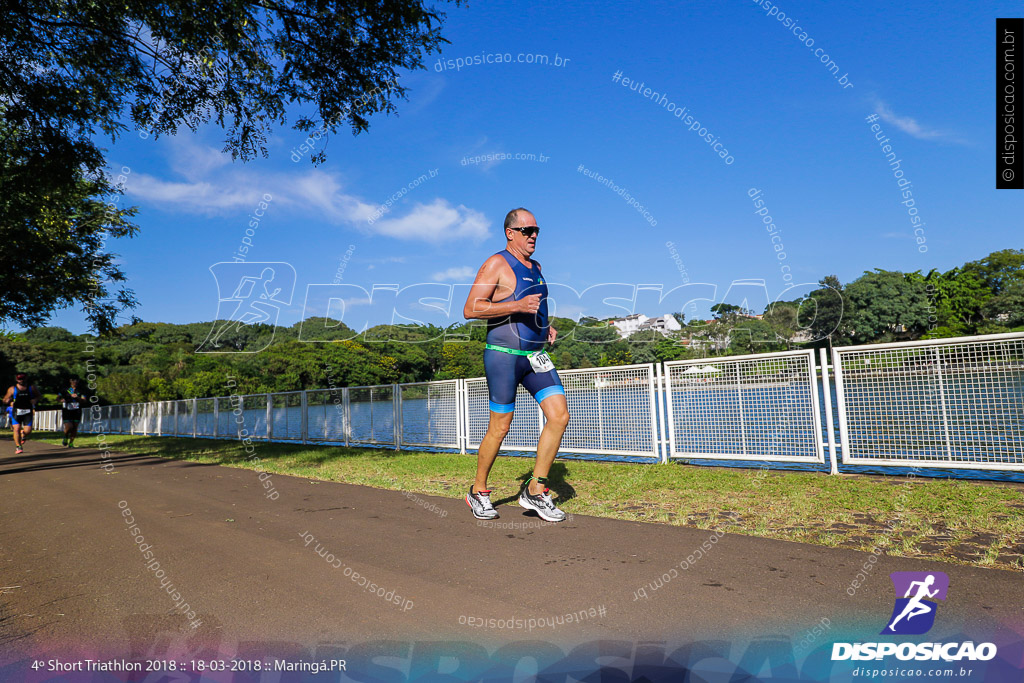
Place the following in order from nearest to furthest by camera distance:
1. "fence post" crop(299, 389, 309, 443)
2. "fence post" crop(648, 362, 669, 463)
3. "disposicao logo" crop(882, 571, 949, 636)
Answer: "disposicao logo" crop(882, 571, 949, 636)
"fence post" crop(648, 362, 669, 463)
"fence post" crop(299, 389, 309, 443)

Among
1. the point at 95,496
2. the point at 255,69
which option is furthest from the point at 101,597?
the point at 255,69

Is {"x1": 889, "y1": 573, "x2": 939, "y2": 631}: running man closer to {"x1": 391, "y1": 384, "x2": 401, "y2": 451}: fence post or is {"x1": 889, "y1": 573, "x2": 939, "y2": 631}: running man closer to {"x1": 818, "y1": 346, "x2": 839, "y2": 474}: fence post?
{"x1": 818, "y1": 346, "x2": 839, "y2": 474}: fence post

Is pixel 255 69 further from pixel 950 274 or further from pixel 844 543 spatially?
pixel 950 274

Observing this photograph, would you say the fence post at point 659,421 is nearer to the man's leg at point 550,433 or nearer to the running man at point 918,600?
the man's leg at point 550,433

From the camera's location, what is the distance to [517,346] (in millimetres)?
4457

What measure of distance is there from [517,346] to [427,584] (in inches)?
78.9

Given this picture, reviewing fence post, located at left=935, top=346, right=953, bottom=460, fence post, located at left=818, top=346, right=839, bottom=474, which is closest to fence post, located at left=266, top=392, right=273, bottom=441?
fence post, located at left=818, top=346, right=839, bottom=474

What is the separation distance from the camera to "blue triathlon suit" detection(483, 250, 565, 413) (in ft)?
14.6

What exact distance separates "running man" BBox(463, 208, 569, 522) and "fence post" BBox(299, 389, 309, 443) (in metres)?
10.7

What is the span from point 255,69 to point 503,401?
9109 millimetres

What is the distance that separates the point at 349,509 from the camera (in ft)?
17.6

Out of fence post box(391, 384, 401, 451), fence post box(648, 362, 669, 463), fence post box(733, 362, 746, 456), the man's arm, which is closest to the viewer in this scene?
the man's arm

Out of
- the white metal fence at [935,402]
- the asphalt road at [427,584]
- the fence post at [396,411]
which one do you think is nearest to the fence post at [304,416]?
the fence post at [396,411]

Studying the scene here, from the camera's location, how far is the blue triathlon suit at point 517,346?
4.45 meters
